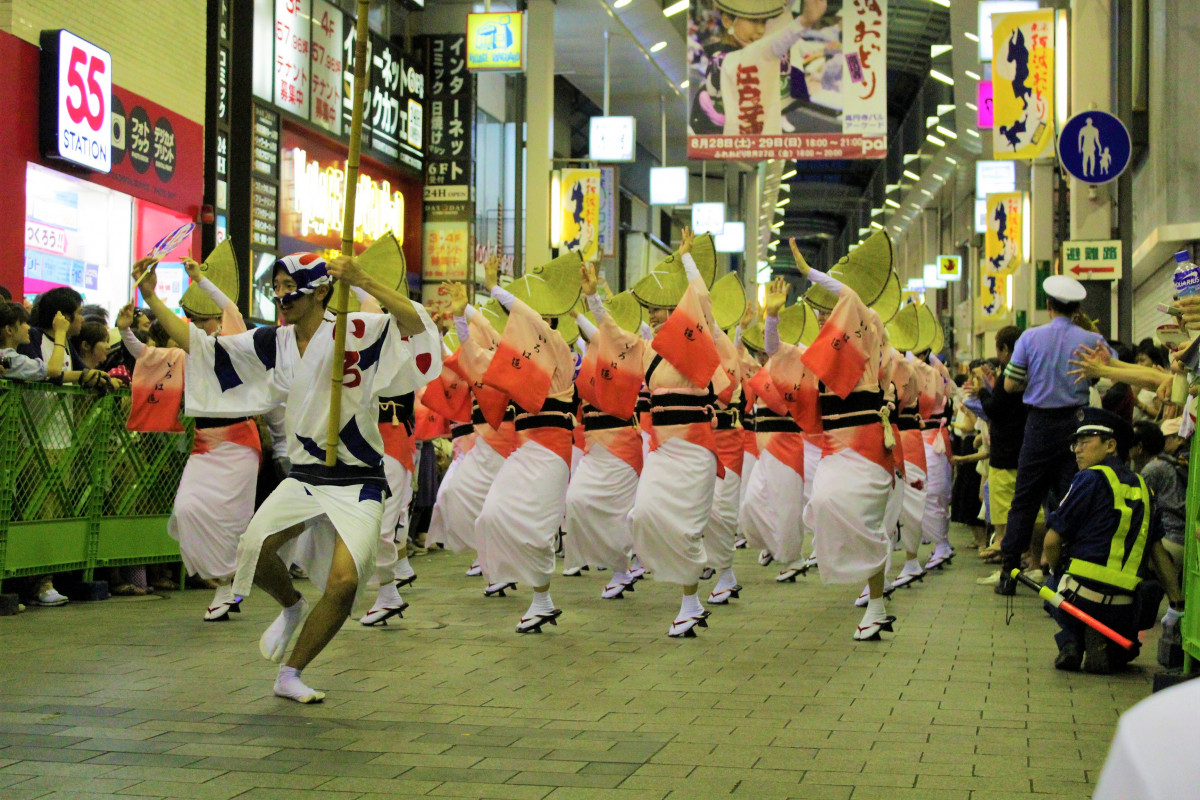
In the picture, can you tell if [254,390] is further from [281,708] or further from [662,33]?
[662,33]

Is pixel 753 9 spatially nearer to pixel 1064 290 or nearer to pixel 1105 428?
pixel 1064 290

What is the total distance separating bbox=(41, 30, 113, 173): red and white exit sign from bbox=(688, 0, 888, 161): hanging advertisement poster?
24.4 ft

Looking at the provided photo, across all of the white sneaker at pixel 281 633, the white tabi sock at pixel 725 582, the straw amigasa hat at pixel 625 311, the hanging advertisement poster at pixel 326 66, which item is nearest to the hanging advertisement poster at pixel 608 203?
the hanging advertisement poster at pixel 326 66

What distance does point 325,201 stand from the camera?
19141 millimetres

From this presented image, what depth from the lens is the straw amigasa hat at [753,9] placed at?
17.3 m

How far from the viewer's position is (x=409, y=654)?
7.23 metres

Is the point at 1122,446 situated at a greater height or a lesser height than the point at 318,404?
lesser

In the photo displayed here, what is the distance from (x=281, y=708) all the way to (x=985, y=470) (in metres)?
9.85

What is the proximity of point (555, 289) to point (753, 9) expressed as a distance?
380 inches

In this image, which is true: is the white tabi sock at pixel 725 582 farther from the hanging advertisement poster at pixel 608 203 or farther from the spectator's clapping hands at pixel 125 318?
the hanging advertisement poster at pixel 608 203

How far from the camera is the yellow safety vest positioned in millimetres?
6816

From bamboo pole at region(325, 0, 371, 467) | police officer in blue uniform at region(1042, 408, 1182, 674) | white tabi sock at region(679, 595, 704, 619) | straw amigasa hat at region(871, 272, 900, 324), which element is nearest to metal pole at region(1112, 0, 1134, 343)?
straw amigasa hat at region(871, 272, 900, 324)

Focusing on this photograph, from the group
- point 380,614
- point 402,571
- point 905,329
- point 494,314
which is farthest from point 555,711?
point 905,329

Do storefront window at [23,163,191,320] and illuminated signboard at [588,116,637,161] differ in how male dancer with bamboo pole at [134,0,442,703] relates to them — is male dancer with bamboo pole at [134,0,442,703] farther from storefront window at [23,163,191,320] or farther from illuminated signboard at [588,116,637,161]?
illuminated signboard at [588,116,637,161]
